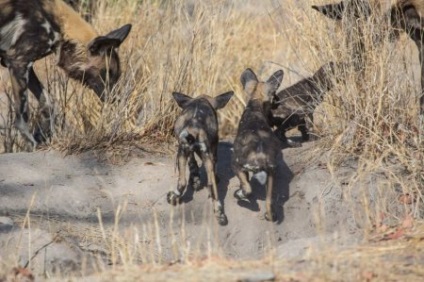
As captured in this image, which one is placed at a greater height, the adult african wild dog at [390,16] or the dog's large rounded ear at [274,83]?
the adult african wild dog at [390,16]

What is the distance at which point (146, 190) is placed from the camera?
739 cm

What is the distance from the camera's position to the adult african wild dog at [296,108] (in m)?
7.90

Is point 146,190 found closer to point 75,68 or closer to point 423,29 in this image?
point 75,68

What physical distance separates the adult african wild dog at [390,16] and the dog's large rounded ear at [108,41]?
1833 millimetres

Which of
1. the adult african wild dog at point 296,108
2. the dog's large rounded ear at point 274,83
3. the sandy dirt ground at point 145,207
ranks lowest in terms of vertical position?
the sandy dirt ground at point 145,207

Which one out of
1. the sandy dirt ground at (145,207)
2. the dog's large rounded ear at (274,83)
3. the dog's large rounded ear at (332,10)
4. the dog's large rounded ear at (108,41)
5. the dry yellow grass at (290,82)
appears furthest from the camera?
the dog's large rounded ear at (108,41)

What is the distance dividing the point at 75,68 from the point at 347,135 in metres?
2.73

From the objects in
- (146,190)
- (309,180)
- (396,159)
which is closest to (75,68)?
(146,190)

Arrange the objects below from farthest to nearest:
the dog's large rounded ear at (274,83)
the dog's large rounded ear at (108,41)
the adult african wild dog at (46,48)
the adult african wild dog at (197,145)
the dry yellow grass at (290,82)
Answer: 1. the dog's large rounded ear at (108,41)
2. the adult african wild dog at (46,48)
3. the dog's large rounded ear at (274,83)
4. the adult african wild dog at (197,145)
5. the dry yellow grass at (290,82)

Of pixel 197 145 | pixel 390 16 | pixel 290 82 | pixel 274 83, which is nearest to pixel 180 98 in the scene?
pixel 197 145

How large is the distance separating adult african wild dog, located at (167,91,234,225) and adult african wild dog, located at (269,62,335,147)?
0.87 metres

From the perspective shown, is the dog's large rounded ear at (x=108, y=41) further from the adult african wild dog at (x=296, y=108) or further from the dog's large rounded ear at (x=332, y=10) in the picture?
the dog's large rounded ear at (x=332, y=10)

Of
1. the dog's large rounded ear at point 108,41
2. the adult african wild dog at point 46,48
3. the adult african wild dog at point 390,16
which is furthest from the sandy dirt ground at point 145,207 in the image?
the dog's large rounded ear at point 108,41

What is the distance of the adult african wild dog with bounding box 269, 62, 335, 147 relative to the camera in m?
7.90
